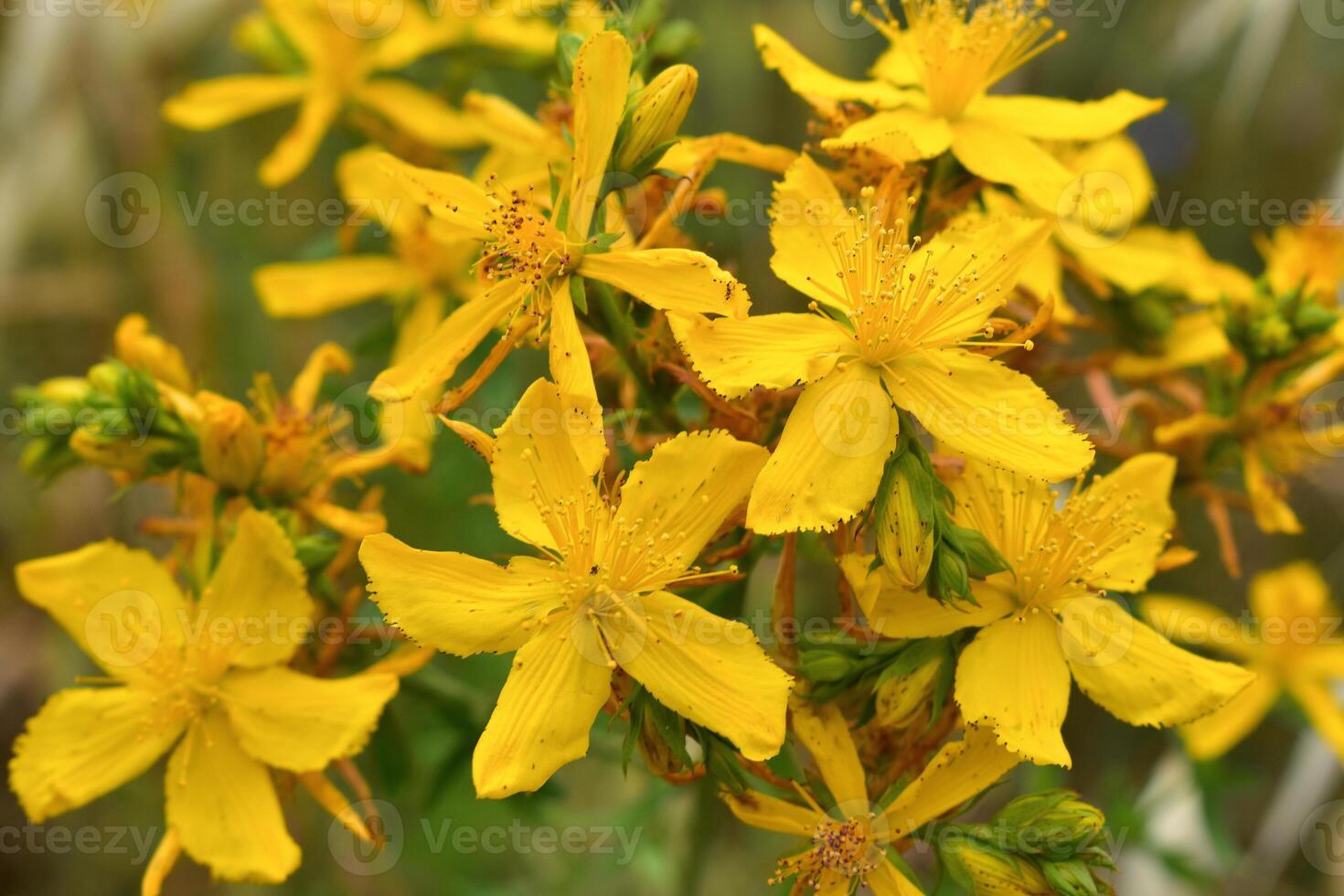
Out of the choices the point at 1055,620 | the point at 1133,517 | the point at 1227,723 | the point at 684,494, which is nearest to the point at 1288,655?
the point at 1227,723

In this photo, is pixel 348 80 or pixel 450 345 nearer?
pixel 450 345

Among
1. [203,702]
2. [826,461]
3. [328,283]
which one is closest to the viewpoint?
[826,461]

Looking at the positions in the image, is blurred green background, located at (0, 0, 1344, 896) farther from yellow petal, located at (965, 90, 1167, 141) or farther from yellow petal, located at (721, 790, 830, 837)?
yellow petal, located at (965, 90, 1167, 141)

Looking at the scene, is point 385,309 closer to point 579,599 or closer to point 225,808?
point 225,808

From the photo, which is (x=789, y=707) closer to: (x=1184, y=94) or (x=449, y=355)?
(x=449, y=355)

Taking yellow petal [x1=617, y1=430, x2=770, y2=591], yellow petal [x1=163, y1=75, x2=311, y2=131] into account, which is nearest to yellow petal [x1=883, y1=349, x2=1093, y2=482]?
yellow petal [x1=617, y1=430, x2=770, y2=591]

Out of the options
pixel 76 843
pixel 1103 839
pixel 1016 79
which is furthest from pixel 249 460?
pixel 1016 79

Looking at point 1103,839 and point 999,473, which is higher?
point 999,473

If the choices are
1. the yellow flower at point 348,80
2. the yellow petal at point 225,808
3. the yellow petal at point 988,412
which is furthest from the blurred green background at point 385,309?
the yellow petal at point 988,412
